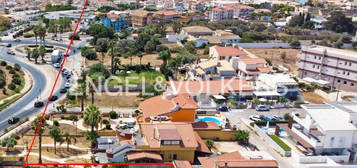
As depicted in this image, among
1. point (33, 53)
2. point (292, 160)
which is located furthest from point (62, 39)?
point (292, 160)

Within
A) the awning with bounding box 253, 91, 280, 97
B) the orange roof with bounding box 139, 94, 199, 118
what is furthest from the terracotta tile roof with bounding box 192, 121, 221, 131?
the awning with bounding box 253, 91, 280, 97

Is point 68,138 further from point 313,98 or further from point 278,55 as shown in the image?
point 278,55

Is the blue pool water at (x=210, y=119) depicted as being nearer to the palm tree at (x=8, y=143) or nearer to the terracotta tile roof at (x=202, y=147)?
the terracotta tile roof at (x=202, y=147)

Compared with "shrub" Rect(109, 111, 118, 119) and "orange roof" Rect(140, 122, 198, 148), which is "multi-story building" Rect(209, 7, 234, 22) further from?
"orange roof" Rect(140, 122, 198, 148)

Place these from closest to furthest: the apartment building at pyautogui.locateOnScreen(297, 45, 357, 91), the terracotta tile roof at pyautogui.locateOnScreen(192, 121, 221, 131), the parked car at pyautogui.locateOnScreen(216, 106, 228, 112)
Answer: the terracotta tile roof at pyautogui.locateOnScreen(192, 121, 221, 131), the parked car at pyautogui.locateOnScreen(216, 106, 228, 112), the apartment building at pyautogui.locateOnScreen(297, 45, 357, 91)

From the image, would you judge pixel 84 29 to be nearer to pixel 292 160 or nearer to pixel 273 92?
pixel 273 92

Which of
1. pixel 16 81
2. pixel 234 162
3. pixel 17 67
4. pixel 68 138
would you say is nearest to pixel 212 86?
pixel 68 138

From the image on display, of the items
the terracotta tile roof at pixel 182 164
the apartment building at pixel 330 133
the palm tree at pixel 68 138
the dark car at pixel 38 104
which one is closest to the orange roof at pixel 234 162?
the terracotta tile roof at pixel 182 164
